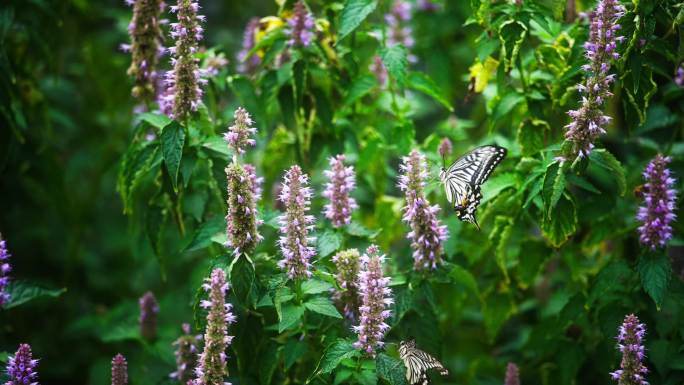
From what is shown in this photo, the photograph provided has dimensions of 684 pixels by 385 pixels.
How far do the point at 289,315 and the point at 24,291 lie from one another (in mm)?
1601

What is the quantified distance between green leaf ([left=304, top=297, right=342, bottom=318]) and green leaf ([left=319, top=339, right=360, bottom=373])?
0.49 feet

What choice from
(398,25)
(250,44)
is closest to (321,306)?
(250,44)

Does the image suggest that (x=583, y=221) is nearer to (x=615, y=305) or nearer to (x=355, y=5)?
(x=615, y=305)

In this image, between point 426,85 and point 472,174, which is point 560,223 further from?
point 426,85

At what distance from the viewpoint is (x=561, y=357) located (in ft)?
13.9

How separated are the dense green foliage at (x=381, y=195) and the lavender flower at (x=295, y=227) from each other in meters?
0.11

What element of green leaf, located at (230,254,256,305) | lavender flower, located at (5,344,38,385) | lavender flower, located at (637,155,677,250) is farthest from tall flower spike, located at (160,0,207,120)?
lavender flower, located at (637,155,677,250)

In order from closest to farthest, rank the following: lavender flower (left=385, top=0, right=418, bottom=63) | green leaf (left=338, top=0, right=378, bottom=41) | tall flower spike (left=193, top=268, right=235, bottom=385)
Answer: tall flower spike (left=193, top=268, right=235, bottom=385) → green leaf (left=338, top=0, right=378, bottom=41) → lavender flower (left=385, top=0, right=418, bottom=63)

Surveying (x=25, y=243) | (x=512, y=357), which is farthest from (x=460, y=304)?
(x=25, y=243)

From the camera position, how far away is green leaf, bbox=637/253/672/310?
3.40 metres

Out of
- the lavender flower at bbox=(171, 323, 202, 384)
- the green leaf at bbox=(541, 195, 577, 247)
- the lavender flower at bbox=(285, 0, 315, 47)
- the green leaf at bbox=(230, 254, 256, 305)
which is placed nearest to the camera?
the green leaf at bbox=(230, 254, 256, 305)

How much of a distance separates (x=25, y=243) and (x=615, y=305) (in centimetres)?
559

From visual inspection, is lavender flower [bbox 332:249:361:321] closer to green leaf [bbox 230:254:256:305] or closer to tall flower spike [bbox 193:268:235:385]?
green leaf [bbox 230:254:256:305]

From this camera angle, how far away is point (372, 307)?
307 cm
